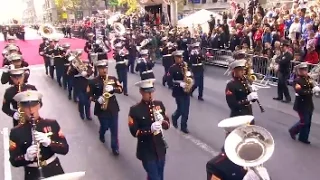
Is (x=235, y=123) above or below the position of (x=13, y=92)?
above

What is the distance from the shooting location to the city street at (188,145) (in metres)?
7.18

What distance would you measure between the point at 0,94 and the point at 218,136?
9.91m

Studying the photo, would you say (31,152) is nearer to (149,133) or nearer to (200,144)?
(149,133)

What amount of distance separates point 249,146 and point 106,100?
492cm

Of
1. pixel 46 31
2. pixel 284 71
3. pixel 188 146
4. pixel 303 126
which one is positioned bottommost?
pixel 188 146

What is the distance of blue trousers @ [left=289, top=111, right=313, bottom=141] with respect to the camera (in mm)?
8047

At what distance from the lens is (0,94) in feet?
49.8

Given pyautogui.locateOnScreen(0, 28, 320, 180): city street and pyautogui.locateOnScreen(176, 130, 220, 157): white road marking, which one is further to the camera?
pyautogui.locateOnScreen(176, 130, 220, 157): white road marking

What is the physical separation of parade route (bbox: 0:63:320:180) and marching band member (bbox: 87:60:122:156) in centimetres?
55

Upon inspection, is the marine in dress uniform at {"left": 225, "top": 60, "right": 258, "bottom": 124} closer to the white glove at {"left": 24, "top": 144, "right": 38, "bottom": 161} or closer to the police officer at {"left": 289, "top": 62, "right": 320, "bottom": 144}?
the police officer at {"left": 289, "top": 62, "right": 320, "bottom": 144}

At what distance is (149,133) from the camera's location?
227 inches

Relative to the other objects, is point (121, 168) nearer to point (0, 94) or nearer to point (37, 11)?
point (0, 94)

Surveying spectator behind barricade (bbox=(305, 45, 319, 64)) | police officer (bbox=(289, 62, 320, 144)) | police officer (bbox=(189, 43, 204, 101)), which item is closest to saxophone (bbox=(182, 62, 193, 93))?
police officer (bbox=(289, 62, 320, 144))

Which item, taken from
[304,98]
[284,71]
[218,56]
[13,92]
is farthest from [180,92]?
[218,56]
